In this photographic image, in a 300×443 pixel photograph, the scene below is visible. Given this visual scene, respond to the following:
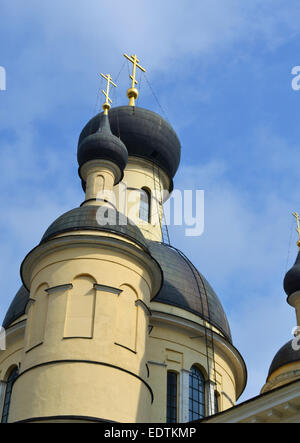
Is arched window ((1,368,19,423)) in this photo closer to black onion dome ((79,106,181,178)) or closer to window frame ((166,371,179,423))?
window frame ((166,371,179,423))

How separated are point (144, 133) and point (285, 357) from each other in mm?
8399

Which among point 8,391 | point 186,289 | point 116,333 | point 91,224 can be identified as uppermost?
point 186,289

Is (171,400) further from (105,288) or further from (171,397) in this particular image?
(105,288)

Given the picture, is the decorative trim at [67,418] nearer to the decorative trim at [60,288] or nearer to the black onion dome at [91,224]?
the decorative trim at [60,288]

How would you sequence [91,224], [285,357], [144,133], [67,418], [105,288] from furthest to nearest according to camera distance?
1. [144,133]
2. [285,357]
3. [91,224]
4. [105,288]
5. [67,418]

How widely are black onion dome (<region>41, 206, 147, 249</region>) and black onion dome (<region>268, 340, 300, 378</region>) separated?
5556mm

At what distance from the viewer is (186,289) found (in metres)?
21.7

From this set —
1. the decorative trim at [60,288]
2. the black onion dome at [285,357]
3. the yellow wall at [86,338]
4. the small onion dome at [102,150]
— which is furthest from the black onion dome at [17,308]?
the black onion dome at [285,357]

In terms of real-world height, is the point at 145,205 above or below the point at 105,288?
above

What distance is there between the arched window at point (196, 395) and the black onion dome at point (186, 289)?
1.57m

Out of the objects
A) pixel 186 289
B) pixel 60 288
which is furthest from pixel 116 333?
pixel 186 289

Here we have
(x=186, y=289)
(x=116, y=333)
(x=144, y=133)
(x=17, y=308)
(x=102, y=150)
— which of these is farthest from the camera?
(x=144, y=133)

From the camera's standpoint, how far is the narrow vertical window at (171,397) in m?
19.3

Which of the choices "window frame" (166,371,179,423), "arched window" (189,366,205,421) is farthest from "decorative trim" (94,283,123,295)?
"arched window" (189,366,205,421)
